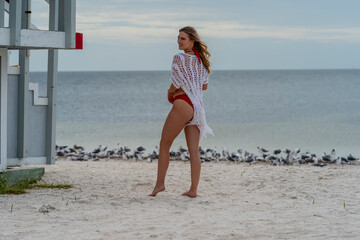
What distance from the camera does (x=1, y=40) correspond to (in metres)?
6.42

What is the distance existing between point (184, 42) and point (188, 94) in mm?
534

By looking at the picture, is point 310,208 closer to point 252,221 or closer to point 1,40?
point 252,221

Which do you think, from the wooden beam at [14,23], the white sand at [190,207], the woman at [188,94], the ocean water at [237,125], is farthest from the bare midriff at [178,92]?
the ocean water at [237,125]

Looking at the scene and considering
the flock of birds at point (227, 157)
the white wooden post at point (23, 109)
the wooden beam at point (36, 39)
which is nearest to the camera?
the wooden beam at point (36, 39)

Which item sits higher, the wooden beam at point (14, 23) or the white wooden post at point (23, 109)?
the wooden beam at point (14, 23)

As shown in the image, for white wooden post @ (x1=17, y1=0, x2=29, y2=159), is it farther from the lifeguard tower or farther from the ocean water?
the ocean water

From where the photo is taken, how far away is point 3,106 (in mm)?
7172

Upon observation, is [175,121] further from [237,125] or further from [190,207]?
[237,125]

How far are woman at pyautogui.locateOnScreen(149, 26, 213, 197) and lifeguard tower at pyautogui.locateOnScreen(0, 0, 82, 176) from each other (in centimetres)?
124

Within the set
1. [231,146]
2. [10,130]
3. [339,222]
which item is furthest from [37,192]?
[231,146]

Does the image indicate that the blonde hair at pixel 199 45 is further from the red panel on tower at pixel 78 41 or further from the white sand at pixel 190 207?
the white sand at pixel 190 207

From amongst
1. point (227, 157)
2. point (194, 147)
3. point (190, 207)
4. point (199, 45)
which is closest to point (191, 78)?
point (199, 45)

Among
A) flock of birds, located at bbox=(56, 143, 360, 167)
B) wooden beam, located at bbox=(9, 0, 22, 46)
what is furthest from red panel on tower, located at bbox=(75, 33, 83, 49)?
flock of birds, located at bbox=(56, 143, 360, 167)

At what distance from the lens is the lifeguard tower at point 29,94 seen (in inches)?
266
